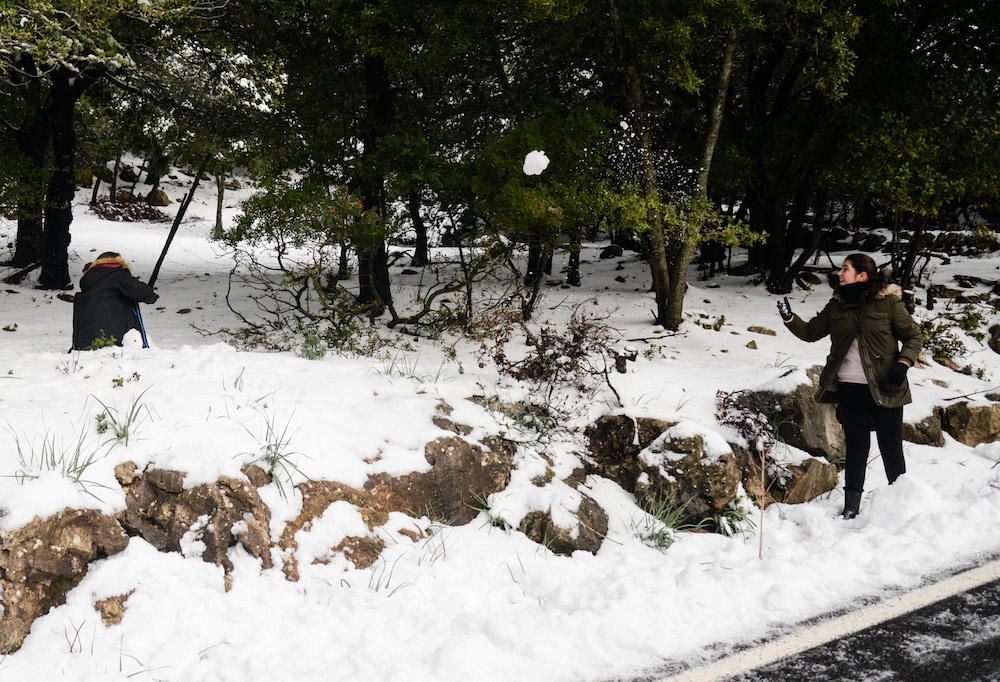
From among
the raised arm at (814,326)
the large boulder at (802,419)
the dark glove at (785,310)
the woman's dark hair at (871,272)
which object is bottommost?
the large boulder at (802,419)

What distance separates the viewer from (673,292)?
10695 mm

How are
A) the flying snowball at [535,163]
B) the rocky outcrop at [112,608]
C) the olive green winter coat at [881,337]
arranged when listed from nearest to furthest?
the rocky outcrop at [112,608], the olive green winter coat at [881,337], the flying snowball at [535,163]

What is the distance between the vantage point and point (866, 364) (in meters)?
5.02

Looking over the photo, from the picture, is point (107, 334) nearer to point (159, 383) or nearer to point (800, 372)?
point (159, 383)

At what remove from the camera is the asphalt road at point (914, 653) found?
3066 millimetres

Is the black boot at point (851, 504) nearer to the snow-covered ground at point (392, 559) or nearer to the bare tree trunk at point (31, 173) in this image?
the snow-covered ground at point (392, 559)

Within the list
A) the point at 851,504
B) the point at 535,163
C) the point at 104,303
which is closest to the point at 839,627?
the point at 851,504

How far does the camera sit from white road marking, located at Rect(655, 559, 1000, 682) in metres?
3.19

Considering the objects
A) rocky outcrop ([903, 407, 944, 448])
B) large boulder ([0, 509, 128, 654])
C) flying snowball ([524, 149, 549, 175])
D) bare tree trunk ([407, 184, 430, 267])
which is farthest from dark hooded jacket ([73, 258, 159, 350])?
rocky outcrop ([903, 407, 944, 448])

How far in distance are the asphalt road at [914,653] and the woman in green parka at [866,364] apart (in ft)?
5.12

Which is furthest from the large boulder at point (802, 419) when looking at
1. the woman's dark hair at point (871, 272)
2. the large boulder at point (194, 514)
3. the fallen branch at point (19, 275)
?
the fallen branch at point (19, 275)

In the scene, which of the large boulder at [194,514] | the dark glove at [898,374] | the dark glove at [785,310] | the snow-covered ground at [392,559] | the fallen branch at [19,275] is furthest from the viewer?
the fallen branch at [19,275]

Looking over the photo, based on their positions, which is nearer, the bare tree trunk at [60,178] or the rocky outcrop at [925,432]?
the rocky outcrop at [925,432]

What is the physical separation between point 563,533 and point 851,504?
2182mm
